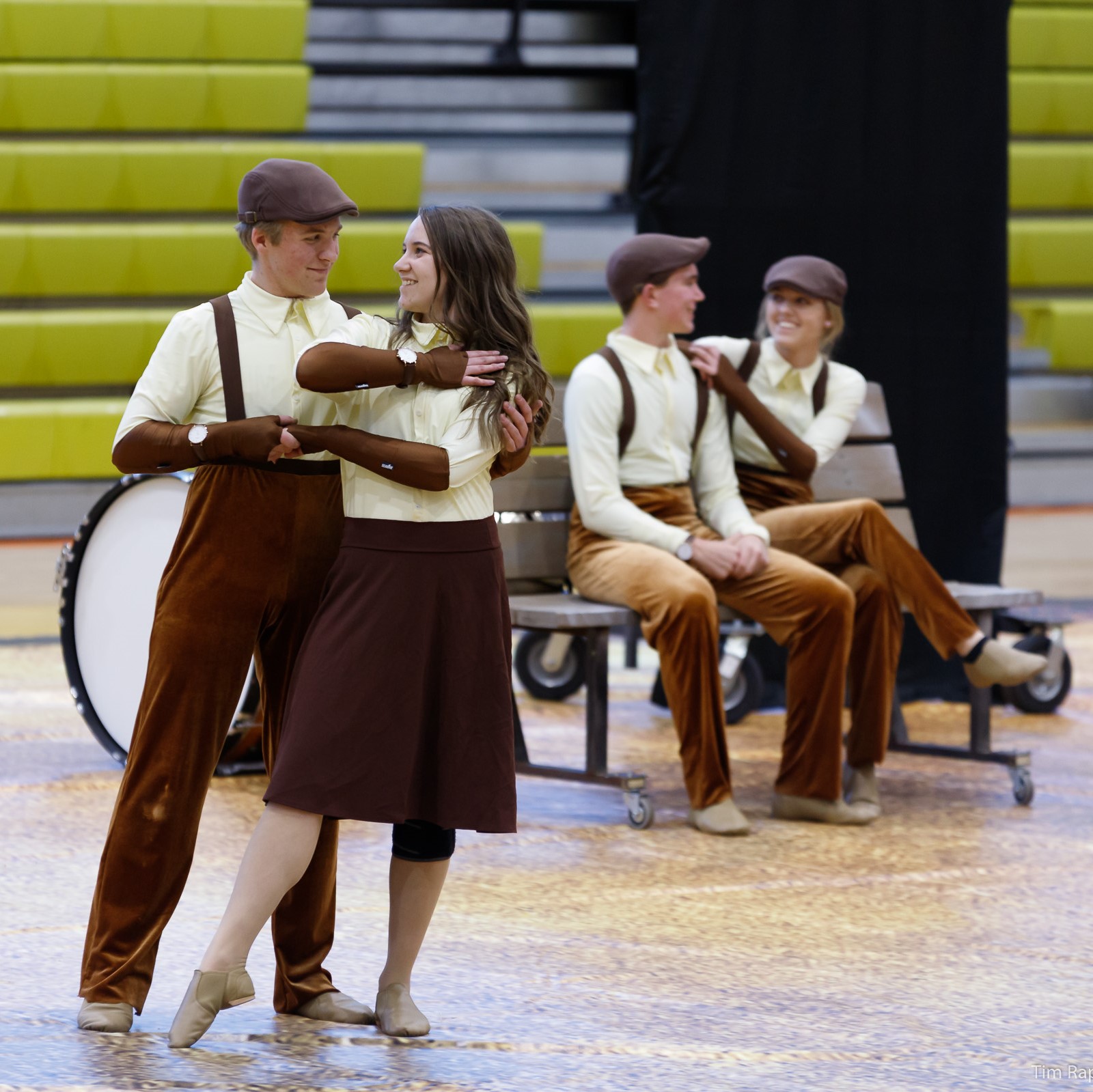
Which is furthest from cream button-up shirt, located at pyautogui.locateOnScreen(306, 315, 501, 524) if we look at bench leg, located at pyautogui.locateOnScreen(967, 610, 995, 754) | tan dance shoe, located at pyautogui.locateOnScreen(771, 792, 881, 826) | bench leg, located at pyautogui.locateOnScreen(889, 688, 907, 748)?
bench leg, located at pyautogui.locateOnScreen(889, 688, 907, 748)

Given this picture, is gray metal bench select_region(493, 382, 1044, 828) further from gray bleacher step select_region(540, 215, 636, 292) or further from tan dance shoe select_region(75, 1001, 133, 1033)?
gray bleacher step select_region(540, 215, 636, 292)

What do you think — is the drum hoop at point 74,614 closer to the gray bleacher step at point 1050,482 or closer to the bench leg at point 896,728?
the bench leg at point 896,728

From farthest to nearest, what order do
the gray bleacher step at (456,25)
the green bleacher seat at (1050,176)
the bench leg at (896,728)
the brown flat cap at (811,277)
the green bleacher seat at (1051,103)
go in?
the green bleacher seat at (1051,103)
the green bleacher seat at (1050,176)
the gray bleacher step at (456,25)
the bench leg at (896,728)
the brown flat cap at (811,277)

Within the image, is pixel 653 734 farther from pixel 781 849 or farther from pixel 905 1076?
pixel 905 1076

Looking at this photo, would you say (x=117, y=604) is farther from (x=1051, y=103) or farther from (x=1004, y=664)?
(x=1051, y=103)

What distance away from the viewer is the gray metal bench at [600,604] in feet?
11.7

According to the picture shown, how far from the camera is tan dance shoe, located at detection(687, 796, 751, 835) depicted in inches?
135

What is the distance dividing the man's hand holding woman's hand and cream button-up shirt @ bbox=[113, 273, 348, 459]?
1.48 m

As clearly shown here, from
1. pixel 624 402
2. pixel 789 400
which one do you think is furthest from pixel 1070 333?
pixel 624 402

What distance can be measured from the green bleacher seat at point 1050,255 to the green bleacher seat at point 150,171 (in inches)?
116

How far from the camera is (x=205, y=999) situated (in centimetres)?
210

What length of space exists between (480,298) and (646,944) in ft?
3.59

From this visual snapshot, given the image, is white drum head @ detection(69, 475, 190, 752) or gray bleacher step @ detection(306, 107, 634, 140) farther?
gray bleacher step @ detection(306, 107, 634, 140)

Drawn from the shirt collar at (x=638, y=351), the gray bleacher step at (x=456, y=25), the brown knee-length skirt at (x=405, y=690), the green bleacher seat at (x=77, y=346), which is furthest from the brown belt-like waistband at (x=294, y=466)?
the gray bleacher step at (x=456, y=25)
